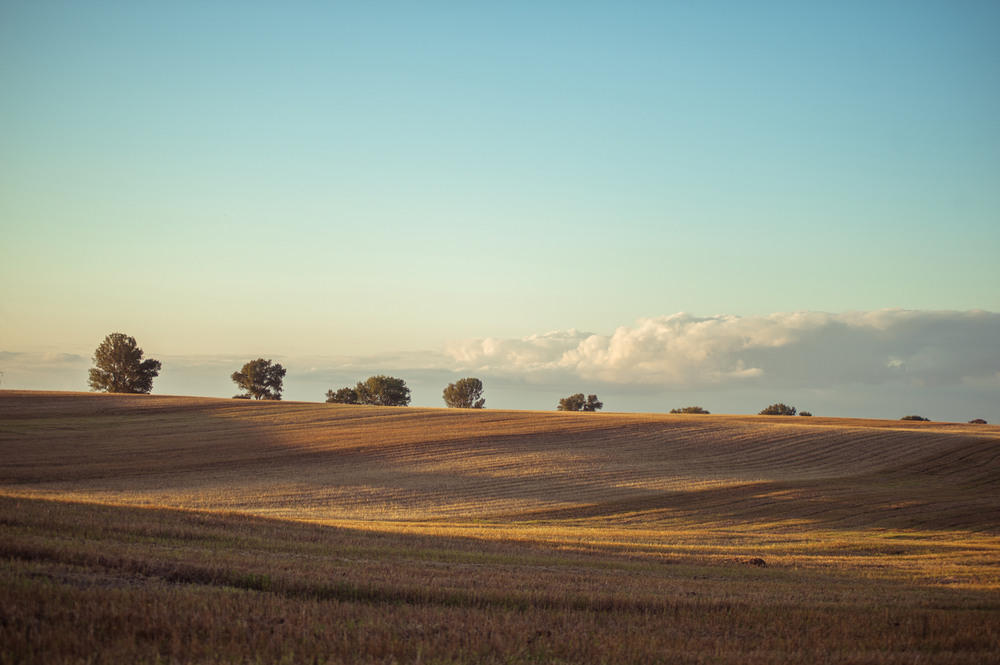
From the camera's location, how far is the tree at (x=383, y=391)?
383 feet

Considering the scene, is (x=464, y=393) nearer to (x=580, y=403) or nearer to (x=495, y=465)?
(x=580, y=403)

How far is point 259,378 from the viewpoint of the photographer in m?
109

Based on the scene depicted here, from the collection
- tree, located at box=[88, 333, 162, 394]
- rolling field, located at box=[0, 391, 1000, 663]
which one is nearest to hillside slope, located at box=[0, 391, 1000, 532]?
rolling field, located at box=[0, 391, 1000, 663]

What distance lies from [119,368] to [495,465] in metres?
79.2

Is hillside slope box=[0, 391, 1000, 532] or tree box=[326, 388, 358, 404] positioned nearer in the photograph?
hillside slope box=[0, 391, 1000, 532]

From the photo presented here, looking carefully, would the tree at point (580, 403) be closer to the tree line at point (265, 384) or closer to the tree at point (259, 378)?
the tree line at point (265, 384)

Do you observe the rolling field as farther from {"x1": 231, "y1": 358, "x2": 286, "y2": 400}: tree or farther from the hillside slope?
{"x1": 231, "y1": 358, "x2": 286, "y2": 400}: tree

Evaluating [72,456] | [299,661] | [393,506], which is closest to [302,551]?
[299,661]

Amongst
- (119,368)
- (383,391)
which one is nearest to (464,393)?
(383,391)

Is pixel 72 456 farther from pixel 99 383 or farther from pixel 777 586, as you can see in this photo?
pixel 99 383

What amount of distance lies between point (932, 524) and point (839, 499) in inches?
209

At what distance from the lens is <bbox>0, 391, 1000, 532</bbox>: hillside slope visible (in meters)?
31.4

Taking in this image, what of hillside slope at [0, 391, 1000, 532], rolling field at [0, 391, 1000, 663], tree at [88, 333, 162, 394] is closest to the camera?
rolling field at [0, 391, 1000, 663]

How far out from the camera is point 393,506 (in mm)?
32031
